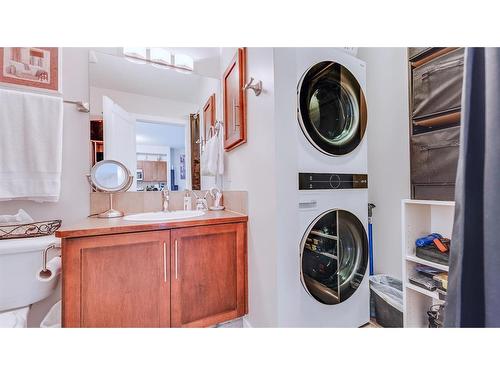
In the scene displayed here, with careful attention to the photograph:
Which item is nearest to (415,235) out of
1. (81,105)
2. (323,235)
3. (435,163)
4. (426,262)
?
(426,262)

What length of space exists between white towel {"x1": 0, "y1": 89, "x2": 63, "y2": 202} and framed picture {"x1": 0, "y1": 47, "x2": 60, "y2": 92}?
139 mm

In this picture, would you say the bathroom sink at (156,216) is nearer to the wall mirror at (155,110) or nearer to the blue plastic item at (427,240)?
the wall mirror at (155,110)

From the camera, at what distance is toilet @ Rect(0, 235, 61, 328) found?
984 millimetres

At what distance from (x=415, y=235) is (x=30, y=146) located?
2.43 metres

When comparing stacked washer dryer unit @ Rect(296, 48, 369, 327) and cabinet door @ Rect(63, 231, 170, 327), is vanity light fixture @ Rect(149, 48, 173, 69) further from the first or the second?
cabinet door @ Rect(63, 231, 170, 327)

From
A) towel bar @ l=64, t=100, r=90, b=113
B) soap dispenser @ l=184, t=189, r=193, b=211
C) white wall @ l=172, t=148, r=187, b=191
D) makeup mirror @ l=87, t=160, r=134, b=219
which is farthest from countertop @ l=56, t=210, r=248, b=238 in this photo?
towel bar @ l=64, t=100, r=90, b=113

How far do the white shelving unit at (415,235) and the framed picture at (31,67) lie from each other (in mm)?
2411

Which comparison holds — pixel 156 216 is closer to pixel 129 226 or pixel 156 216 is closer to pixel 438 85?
pixel 129 226

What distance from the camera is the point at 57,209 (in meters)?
1.36

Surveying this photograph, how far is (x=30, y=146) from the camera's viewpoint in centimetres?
123
